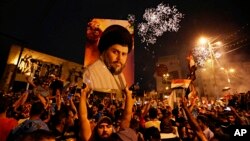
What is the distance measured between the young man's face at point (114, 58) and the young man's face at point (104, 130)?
98.3 inches

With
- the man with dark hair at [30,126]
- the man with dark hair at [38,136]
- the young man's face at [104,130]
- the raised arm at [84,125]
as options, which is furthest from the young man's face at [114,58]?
the man with dark hair at [38,136]

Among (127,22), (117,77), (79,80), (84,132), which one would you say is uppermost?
(79,80)

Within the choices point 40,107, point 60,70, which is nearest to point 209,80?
point 60,70

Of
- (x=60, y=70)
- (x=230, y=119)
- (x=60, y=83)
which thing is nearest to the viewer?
(x=230, y=119)

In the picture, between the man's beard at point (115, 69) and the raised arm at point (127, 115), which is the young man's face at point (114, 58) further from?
the raised arm at point (127, 115)

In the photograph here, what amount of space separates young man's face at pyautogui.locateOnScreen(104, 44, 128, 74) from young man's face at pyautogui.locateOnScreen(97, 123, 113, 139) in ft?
8.19

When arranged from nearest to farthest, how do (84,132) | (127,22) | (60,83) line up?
(84,132) < (127,22) < (60,83)

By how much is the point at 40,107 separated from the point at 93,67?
2.10m

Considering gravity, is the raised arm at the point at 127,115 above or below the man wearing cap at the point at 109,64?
below

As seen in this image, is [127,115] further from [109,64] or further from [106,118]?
[109,64]

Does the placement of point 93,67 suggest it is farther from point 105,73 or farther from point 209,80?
point 209,80

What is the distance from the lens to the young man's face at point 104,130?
12.2 ft

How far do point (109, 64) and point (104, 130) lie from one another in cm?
265

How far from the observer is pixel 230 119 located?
7.23m
